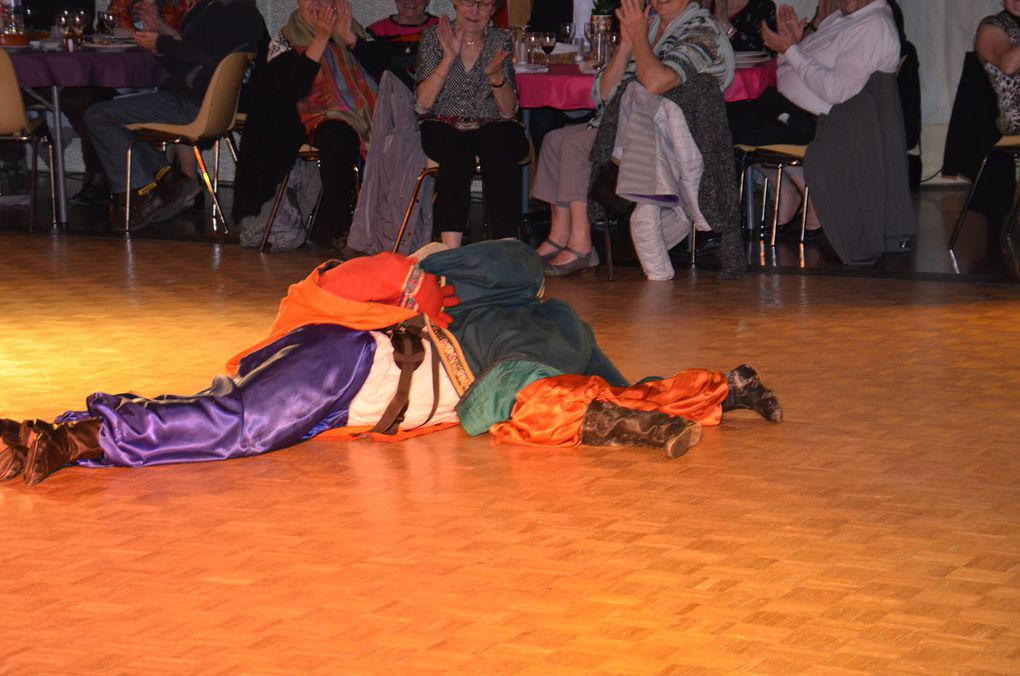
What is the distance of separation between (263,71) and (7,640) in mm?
4669

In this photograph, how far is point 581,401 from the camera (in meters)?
3.58

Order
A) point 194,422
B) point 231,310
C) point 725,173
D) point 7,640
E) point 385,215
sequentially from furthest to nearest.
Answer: point 385,215 < point 725,173 < point 231,310 < point 194,422 < point 7,640

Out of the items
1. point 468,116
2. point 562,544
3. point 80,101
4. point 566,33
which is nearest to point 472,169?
point 468,116

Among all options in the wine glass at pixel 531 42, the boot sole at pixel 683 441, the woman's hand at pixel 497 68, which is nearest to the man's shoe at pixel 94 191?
the wine glass at pixel 531 42

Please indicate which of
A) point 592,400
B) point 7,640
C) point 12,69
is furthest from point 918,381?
point 12,69

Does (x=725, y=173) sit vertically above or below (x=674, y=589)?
above

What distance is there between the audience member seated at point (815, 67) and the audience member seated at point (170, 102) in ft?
7.92

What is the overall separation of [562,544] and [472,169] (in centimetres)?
362

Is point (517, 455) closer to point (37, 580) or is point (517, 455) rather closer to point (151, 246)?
point (37, 580)

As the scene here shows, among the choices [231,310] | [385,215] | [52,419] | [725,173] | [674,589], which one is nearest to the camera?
Result: [674,589]

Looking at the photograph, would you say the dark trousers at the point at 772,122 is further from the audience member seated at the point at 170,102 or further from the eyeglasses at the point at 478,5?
the audience member seated at the point at 170,102

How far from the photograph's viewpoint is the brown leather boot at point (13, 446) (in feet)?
11.0

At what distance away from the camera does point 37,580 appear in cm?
278

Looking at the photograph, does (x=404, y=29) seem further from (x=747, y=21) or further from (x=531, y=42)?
(x=747, y=21)
